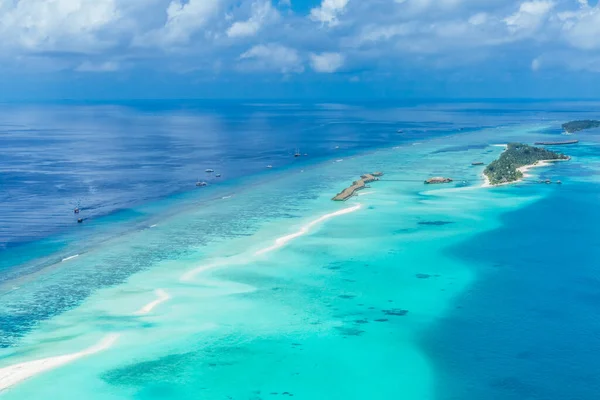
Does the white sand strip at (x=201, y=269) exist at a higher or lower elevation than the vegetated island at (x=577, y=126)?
lower

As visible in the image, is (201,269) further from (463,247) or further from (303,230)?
(463,247)

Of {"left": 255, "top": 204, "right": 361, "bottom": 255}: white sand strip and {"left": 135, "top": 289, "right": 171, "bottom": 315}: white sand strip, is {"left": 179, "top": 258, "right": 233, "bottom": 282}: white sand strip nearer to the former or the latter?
{"left": 135, "top": 289, "right": 171, "bottom": 315}: white sand strip

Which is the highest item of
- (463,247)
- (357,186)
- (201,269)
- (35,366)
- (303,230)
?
(357,186)

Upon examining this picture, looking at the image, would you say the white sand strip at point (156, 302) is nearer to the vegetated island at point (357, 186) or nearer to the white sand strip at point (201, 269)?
the white sand strip at point (201, 269)

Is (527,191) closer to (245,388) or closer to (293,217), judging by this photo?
(293,217)

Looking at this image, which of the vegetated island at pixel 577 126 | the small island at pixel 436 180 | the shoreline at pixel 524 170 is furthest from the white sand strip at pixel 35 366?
the vegetated island at pixel 577 126

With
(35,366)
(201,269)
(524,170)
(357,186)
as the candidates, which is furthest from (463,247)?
(524,170)

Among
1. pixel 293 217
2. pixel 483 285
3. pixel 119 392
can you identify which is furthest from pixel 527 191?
pixel 119 392
